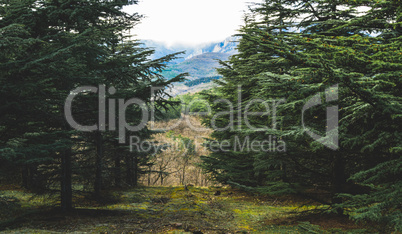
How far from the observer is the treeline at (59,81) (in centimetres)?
540

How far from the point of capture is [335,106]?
5.91 m

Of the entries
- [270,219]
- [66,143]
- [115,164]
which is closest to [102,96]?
[66,143]

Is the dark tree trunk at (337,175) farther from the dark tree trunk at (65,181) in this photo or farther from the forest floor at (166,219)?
the dark tree trunk at (65,181)

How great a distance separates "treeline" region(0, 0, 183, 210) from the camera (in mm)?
5402

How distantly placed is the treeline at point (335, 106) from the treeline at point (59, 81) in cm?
393

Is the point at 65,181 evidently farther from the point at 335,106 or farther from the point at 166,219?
the point at 335,106

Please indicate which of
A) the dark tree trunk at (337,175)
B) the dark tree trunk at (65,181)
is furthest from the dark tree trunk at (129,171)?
the dark tree trunk at (337,175)

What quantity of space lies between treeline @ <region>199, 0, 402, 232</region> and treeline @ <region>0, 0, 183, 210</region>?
12.9 ft

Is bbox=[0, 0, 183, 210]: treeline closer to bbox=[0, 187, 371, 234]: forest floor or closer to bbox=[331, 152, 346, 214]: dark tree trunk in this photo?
bbox=[0, 187, 371, 234]: forest floor

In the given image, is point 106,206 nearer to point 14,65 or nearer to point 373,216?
point 14,65

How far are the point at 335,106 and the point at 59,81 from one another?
26.8ft

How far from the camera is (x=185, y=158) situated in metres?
29.0
